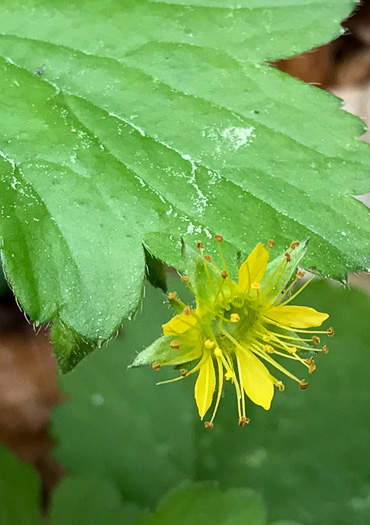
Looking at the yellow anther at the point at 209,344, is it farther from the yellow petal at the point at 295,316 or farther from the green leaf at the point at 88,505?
the green leaf at the point at 88,505

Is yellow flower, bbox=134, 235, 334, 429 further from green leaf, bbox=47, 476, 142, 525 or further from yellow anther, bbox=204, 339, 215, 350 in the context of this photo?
green leaf, bbox=47, 476, 142, 525

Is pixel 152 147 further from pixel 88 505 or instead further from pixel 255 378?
pixel 88 505

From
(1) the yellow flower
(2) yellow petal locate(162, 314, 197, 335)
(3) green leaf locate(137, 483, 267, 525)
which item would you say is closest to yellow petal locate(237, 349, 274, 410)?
(1) the yellow flower

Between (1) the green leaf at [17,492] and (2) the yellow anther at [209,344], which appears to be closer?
(2) the yellow anther at [209,344]

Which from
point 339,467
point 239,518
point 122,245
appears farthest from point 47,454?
point 122,245

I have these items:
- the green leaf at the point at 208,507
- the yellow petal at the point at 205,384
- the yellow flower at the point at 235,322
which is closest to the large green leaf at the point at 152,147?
the yellow flower at the point at 235,322

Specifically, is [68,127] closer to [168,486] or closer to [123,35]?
[123,35]
